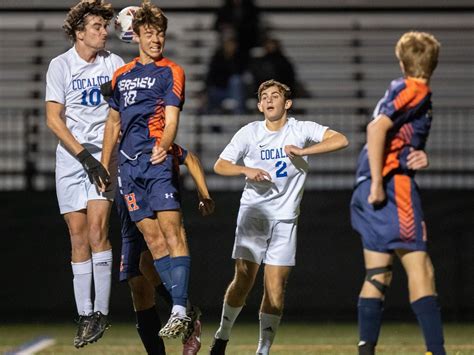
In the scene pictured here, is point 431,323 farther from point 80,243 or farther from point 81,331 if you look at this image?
point 80,243

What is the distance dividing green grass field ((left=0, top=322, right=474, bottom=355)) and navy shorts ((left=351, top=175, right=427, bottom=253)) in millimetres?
2951

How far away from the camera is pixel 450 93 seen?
55.4ft

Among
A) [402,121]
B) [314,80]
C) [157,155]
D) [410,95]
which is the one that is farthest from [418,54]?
[314,80]

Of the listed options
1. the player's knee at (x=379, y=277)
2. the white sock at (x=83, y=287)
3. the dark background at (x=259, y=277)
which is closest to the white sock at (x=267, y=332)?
the white sock at (x=83, y=287)

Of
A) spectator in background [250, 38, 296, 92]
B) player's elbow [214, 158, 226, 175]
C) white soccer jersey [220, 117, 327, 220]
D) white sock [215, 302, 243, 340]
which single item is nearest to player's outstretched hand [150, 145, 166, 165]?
player's elbow [214, 158, 226, 175]

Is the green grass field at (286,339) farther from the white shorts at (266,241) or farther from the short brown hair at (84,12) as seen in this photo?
the short brown hair at (84,12)

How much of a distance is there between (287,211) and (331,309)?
17.2 ft

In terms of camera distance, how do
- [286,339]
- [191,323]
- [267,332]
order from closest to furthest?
[191,323] → [267,332] → [286,339]

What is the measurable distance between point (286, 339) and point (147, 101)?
4.19 metres

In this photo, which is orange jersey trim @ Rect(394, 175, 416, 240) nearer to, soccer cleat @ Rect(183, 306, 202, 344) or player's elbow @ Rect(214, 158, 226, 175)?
soccer cleat @ Rect(183, 306, 202, 344)

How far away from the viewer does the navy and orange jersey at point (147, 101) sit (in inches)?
320

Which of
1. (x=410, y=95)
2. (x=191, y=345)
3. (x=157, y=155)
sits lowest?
(x=191, y=345)

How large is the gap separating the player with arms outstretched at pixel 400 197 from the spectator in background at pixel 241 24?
8.67 metres

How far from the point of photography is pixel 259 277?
13562 millimetres
